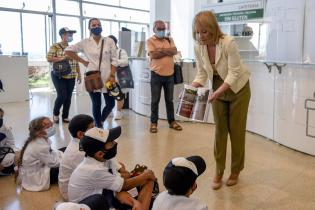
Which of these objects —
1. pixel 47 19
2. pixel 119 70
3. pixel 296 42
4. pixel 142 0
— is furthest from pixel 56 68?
pixel 142 0

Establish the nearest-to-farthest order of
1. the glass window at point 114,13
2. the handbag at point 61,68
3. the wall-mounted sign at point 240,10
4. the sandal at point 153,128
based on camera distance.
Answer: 1. the wall-mounted sign at point 240,10
2. the sandal at point 153,128
3. the handbag at point 61,68
4. the glass window at point 114,13

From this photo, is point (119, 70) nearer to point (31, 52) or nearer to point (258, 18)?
point (258, 18)

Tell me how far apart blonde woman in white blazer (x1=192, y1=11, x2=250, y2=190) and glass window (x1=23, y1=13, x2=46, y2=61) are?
8.01 m

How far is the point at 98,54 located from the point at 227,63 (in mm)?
1995

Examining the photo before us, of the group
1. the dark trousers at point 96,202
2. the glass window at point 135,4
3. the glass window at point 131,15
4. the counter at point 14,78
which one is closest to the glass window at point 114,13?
the glass window at point 131,15

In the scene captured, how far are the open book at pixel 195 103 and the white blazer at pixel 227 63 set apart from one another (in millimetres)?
167

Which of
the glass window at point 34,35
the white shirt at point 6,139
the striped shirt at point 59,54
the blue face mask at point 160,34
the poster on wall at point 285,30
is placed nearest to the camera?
the white shirt at point 6,139

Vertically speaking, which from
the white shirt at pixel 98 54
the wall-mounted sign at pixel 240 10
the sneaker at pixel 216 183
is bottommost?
the sneaker at pixel 216 183

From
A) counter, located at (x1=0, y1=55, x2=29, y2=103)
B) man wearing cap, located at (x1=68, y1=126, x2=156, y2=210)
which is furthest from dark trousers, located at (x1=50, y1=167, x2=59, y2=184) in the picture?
counter, located at (x1=0, y1=55, x2=29, y2=103)

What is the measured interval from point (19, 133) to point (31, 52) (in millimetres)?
5961

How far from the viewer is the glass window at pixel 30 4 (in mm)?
8934

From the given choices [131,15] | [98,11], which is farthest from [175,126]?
[131,15]

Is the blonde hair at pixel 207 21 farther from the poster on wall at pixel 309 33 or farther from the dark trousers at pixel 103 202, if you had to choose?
the poster on wall at pixel 309 33

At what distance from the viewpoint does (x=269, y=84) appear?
404cm
